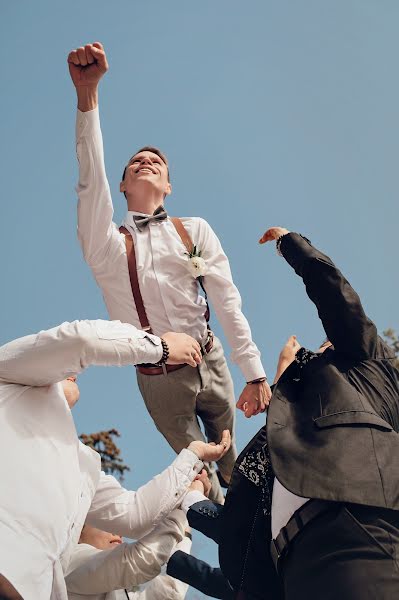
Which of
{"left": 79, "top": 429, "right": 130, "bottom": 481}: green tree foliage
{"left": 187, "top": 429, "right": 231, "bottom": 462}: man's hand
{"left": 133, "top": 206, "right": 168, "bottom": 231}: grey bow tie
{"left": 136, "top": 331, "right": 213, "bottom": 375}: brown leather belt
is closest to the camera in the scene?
{"left": 187, "top": 429, "right": 231, "bottom": 462}: man's hand

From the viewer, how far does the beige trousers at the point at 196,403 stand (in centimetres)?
443

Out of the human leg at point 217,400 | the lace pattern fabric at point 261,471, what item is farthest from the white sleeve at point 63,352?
the human leg at point 217,400

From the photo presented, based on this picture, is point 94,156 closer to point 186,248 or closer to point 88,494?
point 186,248

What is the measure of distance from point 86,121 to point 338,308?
2148 millimetres

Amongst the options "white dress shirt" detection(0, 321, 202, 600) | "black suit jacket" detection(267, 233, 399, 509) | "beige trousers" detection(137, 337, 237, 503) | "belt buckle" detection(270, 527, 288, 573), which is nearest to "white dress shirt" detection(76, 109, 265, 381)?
"beige trousers" detection(137, 337, 237, 503)

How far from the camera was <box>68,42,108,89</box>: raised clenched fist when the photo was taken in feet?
13.3

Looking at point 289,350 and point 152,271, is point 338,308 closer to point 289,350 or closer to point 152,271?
point 289,350

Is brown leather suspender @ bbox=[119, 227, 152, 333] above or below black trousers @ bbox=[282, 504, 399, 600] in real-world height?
above

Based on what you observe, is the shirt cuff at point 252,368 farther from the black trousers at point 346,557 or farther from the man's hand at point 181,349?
the black trousers at point 346,557

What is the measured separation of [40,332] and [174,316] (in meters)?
1.69

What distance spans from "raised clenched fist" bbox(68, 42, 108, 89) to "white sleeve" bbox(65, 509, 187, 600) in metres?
2.78

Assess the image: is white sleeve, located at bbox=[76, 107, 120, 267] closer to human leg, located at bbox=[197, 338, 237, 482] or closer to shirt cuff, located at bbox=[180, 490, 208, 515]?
human leg, located at bbox=[197, 338, 237, 482]

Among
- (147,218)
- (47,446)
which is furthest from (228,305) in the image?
(47,446)

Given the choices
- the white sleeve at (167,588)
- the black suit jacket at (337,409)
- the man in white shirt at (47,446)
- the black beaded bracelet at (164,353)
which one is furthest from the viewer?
the white sleeve at (167,588)
